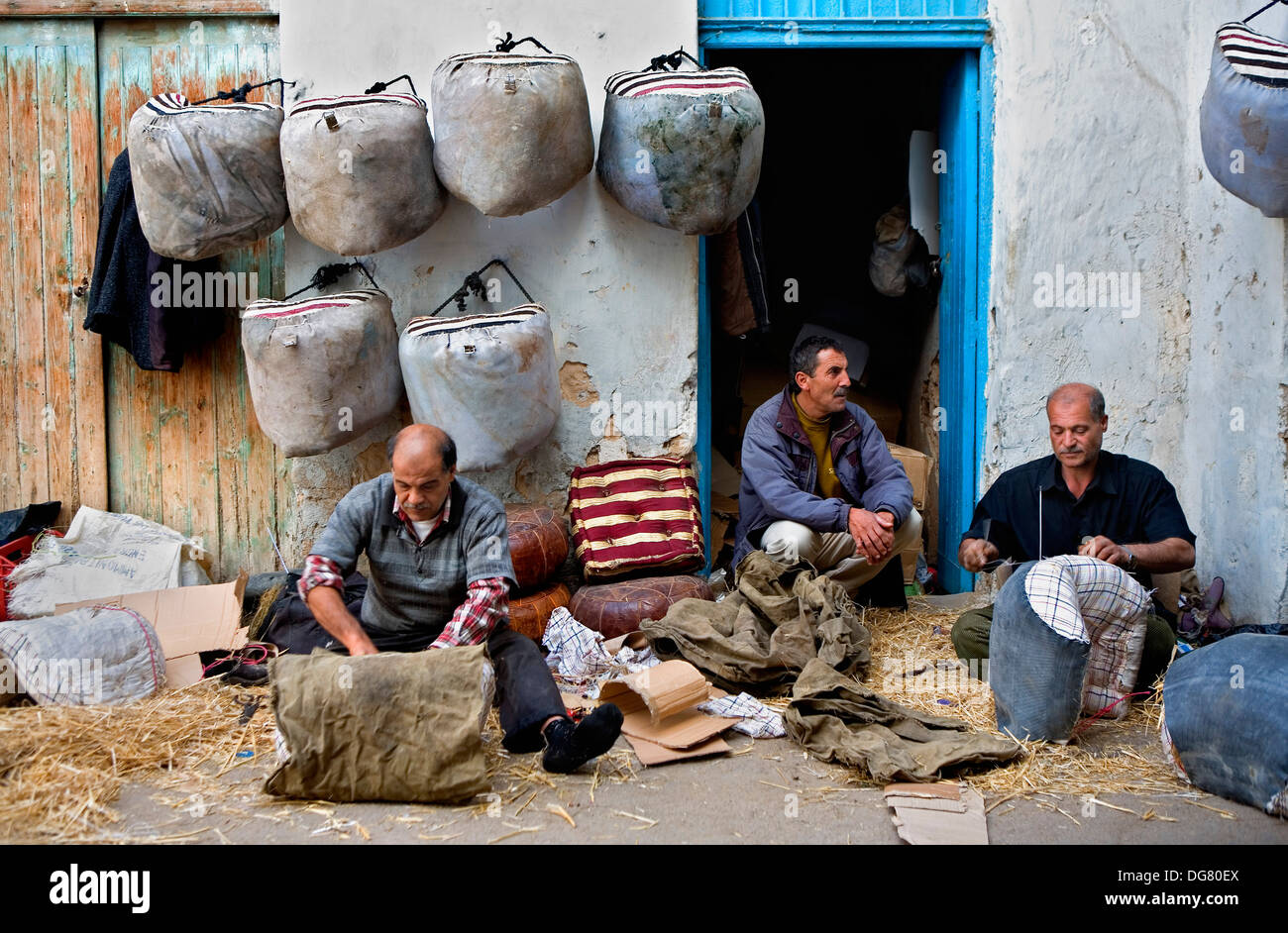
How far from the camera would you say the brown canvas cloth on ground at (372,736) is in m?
3.38

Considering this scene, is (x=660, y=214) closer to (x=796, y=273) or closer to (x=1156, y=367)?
(x=1156, y=367)

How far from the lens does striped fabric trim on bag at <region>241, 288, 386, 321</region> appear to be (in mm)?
5125

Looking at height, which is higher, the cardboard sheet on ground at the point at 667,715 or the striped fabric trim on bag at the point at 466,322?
the striped fabric trim on bag at the point at 466,322

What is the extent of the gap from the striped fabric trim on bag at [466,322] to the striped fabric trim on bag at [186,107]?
3.83ft

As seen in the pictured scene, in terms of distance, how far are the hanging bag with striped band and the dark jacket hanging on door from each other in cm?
203

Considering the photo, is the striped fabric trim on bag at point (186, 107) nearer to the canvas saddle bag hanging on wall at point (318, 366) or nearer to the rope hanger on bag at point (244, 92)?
the rope hanger on bag at point (244, 92)

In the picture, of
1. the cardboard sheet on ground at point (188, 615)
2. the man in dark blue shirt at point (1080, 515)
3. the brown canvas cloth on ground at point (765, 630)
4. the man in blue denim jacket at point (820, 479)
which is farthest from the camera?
the man in blue denim jacket at point (820, 479)

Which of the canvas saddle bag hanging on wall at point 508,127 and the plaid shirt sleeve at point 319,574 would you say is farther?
the canvas saddle bag hanging on wall at point 508,127

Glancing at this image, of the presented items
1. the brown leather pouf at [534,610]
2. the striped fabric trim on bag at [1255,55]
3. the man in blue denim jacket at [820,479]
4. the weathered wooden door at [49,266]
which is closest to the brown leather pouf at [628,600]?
the brown leather pouf at [534,610]

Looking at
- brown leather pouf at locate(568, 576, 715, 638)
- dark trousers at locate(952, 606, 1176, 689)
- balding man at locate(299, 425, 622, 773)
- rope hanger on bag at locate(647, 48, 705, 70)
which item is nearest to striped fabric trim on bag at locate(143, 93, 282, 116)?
rope hanger on bag at locate(647, 48, 705, 70)

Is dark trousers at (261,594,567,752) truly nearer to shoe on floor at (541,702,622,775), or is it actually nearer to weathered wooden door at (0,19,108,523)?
shoe on floor at (541,702,622,775)

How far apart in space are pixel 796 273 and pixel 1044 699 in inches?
216

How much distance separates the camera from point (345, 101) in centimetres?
504

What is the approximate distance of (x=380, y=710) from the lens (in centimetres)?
341
